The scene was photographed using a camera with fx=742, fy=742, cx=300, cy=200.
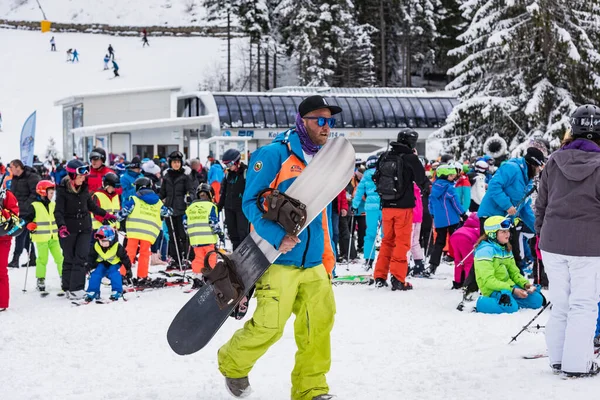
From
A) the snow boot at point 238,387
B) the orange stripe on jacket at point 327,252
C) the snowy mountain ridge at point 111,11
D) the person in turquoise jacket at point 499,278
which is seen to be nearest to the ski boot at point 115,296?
the person in turquoise jacket at point 499,278

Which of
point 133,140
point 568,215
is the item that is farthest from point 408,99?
point 568,215

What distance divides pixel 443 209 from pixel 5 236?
17.6 ft

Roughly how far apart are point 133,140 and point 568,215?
3087 centimetres

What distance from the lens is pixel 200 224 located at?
926 cm

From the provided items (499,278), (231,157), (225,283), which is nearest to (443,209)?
(499,278)

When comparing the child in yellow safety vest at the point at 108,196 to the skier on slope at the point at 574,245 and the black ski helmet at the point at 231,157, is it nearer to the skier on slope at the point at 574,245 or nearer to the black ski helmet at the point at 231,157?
the black ski helmet at the point at 231,157

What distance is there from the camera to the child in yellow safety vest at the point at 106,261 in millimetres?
8375

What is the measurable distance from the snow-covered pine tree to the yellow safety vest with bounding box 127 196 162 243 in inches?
522

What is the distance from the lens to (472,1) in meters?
22.7

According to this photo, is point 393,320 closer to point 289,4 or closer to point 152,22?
point 289,4

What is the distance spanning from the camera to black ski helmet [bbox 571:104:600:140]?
4613 mm

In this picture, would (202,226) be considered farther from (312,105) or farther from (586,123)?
(586,123)

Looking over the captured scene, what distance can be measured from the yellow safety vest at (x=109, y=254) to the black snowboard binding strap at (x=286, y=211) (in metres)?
4.80

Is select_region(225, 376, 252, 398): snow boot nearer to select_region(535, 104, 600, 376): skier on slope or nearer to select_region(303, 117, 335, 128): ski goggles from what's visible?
select_region(303, 117, 335, 128): ski goggles
